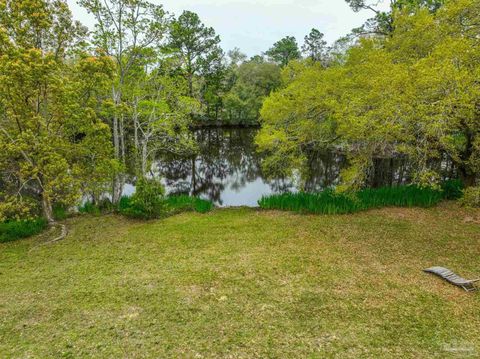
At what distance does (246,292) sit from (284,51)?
152 ft

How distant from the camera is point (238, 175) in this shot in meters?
21.7

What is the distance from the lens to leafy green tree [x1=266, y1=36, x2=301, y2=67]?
46.3 meters

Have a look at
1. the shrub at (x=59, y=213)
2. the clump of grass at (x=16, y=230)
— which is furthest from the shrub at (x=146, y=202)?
the clump of grass at (x=16, y=230)

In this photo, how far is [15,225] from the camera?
30.0 feet

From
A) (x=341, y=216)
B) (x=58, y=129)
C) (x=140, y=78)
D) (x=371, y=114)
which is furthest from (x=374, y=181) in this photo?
(x=58, y=129)

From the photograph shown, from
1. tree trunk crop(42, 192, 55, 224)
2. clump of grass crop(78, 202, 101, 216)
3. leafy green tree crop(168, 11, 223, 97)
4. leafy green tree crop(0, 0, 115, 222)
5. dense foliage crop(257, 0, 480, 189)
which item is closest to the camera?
dense foliage crop(257, 0, 480, 189)

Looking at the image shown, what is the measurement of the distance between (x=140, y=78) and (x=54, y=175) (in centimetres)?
499

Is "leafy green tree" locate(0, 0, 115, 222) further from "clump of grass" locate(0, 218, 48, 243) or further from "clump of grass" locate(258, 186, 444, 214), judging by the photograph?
"clump of grass" locate(258, 186, 444, 214)

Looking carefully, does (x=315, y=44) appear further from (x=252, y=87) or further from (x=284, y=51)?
(x=252, y=87)

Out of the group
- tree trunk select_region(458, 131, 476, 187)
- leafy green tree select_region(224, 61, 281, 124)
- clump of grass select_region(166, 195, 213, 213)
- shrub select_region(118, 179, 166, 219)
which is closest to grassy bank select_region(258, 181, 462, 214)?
tree trunk select_region(458, 131, 476, 187)

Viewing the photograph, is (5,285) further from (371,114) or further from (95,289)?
(371,114)

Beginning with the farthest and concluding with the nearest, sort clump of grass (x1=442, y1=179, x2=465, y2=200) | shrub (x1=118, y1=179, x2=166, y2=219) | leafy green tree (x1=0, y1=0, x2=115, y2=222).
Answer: clump of grass (x1=442, y1=179, x2=465, y2=200) < shrub (x1=118, y1=179, x2=166, y2=219) < leafy green tree (x1=0, y1=0, x2=115, y2=222)

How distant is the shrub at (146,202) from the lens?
10555 millimetres

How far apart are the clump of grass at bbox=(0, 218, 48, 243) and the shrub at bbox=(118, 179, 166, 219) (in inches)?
105
